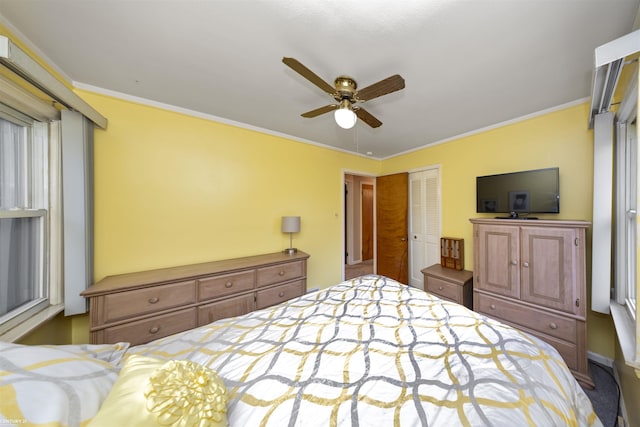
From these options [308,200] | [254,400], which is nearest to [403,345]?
[254,400]

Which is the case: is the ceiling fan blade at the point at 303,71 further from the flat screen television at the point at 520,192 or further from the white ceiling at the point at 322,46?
the flat screen television at the point at 520,192

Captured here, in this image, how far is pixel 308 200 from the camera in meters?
3.24

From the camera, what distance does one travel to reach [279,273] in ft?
8.13

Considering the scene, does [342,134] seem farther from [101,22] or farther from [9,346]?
[9,346]

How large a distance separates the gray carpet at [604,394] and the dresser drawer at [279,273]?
Result: 2.59 metres

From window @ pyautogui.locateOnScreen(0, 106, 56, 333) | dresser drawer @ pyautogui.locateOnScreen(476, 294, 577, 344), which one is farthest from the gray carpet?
window @ pyautogui.locateOnScreen(0, 106, 56, 333)

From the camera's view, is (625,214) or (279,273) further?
(279,273)

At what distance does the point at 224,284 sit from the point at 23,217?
1.42m

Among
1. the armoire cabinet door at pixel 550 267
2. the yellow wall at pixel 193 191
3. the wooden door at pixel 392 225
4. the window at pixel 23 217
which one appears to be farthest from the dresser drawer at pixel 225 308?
the armoire cabinet door at pixel 550 267

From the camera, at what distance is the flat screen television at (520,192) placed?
6.82 ft

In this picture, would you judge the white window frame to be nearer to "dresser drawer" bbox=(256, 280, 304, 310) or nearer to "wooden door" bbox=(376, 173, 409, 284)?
"dresser drawer" bbox=(256, 280, 304, 310)

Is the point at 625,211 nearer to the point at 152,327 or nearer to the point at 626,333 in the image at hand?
the point at 626,333

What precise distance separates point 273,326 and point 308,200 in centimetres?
216

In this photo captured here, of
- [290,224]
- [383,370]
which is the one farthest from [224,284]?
[383,370]
